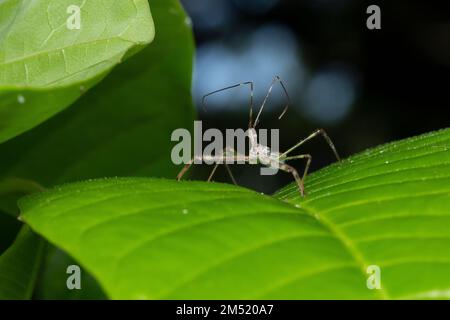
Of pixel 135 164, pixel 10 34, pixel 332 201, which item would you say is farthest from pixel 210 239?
pixel 135 164

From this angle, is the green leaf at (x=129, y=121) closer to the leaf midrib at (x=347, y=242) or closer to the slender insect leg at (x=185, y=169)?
the slender insect leg at (x=185, y=169)

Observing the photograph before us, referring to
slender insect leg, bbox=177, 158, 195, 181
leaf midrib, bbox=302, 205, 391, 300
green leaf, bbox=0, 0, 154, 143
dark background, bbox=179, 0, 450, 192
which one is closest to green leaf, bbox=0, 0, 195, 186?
slender insect leg, bbox=177, 158, 195, 181

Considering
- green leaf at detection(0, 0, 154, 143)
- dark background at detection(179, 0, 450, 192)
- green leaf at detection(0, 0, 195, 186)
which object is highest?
dark background at detection(179, 0, 450, 192)

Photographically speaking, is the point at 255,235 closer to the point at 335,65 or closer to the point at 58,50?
the point at 58,50

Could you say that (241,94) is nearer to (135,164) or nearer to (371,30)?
(371,30)

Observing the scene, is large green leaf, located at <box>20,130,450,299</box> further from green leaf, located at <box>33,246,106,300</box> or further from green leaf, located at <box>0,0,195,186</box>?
green leaf, located at <box>0,0,195,186</box>

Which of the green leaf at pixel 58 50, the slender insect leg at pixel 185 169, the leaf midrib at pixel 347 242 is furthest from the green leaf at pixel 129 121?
the leaf midrib at pixel 347 242
